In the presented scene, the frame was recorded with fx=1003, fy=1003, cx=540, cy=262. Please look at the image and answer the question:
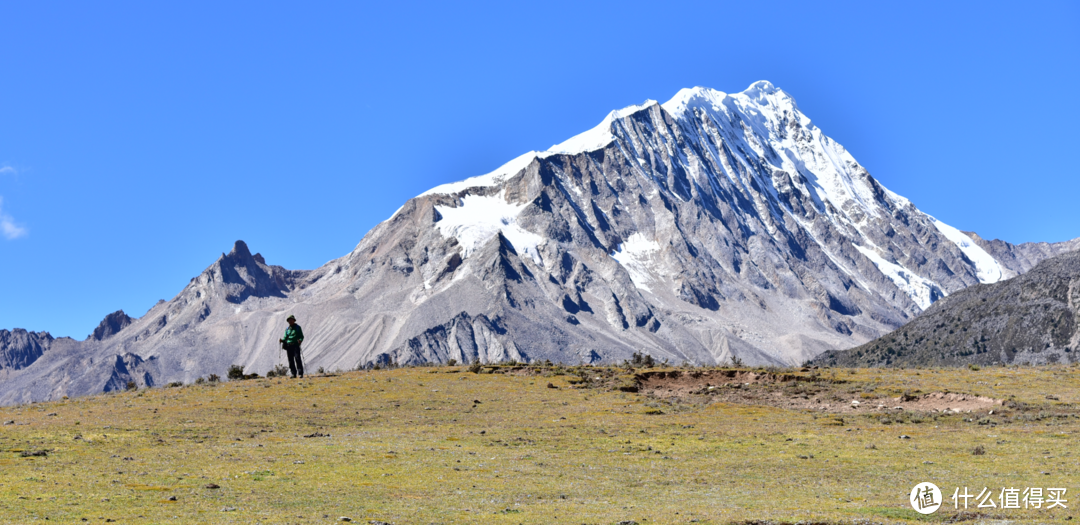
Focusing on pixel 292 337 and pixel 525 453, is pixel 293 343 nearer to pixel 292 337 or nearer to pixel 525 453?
pixel 292 337

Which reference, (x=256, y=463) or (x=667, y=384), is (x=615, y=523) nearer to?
(x=256, y=463)

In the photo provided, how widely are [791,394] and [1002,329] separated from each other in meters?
53.9

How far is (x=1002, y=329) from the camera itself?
8300 centimetres

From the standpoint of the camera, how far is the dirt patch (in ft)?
112

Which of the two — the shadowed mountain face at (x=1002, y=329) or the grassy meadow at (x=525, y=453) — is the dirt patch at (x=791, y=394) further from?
the shadowed mountain face at (x=1002, y=329)

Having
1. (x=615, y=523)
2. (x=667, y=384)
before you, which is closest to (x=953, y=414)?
(x=667, y=384)

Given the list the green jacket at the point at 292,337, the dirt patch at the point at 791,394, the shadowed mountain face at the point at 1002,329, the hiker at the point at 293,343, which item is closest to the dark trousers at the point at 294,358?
the hiker at the point at 293,343

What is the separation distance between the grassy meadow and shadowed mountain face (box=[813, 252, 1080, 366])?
4239cm

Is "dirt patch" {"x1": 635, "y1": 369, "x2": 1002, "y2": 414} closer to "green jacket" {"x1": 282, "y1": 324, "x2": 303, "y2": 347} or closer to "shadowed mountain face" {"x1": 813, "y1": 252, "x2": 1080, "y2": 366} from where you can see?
"green jacket" {"x1": 282, "y1": 324, "x2": 303, "y2": 347}

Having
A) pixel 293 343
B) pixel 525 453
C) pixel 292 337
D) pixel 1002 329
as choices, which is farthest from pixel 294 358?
pixel 1002 329

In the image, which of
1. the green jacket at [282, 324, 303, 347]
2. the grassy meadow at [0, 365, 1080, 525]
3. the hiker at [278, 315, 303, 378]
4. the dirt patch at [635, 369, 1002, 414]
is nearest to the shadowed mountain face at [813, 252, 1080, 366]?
the grassy meadow at [0, 365, 1080, 525]

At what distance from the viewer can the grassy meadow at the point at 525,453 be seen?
17719mm

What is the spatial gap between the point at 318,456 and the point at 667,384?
20.5 m

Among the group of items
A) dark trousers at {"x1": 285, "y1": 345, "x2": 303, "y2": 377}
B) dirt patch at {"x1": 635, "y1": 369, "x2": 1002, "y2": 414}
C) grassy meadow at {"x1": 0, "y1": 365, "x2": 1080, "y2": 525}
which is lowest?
grassy meadow at {"x1": 0, "y1": 365, "x2": 1080, "y2": 525}
